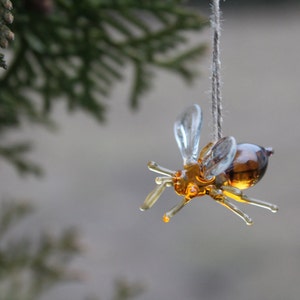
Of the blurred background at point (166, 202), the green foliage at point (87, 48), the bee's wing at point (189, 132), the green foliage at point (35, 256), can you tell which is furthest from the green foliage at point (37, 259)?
the blurred background at point (166, 202)

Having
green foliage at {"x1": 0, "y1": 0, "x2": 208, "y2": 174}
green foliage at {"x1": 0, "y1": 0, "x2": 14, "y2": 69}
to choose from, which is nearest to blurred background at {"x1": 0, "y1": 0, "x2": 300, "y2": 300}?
green foliage at {"x1": 0, "y1": 0, "x2": 208, "y2": 174}

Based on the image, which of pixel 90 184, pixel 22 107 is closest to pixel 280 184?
pixel 90 184

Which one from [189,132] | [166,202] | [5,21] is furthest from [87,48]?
[166,202]

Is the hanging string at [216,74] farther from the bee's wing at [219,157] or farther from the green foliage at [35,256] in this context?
the green foliage at [35,256]

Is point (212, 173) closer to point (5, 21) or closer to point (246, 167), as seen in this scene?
point (246, 167)

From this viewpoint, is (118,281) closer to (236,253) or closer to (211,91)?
(211,91)

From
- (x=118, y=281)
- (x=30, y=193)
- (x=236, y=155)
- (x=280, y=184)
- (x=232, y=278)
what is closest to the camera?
(x=236, y=155)
